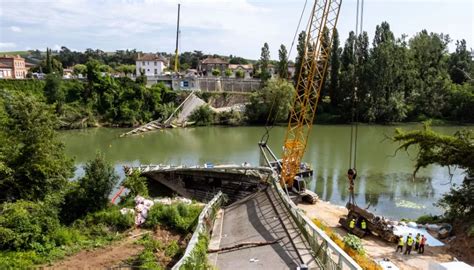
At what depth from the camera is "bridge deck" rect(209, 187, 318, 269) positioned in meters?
11.7

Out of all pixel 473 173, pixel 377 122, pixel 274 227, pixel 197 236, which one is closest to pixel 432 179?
pixel 473 173

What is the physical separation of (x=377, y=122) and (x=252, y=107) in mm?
19580

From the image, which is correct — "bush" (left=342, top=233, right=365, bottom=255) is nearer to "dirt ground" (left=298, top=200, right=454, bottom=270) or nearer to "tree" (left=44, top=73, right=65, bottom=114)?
"dirt ground" (left=298, top=200, right=454, bottom=270)

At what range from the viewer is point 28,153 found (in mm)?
18203

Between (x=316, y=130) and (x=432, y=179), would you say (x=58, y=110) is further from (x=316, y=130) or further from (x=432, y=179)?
(x=432, y=179)

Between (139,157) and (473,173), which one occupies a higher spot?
(473,173)

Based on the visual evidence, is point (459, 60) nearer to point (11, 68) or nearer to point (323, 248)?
point (323, 248)

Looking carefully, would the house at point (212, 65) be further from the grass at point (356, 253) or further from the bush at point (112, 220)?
the grass at point (356, 253)

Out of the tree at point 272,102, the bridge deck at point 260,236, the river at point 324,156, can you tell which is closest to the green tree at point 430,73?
the river at point 324,156

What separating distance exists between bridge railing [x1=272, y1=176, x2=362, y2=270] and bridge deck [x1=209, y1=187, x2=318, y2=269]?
28 cm

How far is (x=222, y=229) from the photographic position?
16125 mm

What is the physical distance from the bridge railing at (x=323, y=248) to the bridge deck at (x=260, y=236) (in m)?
0.28

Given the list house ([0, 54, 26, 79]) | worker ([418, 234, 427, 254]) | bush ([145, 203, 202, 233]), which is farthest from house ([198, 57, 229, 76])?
worker ([418, 234, 427, 254])

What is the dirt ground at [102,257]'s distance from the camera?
1370 cm
